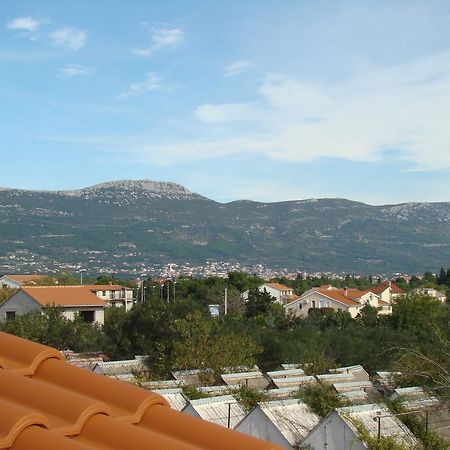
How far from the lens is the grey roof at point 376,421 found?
42.7 ft

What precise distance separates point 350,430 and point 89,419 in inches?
400

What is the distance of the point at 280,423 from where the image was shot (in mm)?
13609

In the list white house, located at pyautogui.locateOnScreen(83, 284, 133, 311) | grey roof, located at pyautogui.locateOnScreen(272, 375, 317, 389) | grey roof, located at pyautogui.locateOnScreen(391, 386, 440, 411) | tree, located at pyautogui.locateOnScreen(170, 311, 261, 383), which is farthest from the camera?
white house, located at pyautogui.locateOnScreen(83, 284, 133, 311)

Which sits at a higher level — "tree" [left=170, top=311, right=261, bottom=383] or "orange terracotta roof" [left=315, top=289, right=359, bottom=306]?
"tree" [left=170, top=311, right=261, bottom=383]

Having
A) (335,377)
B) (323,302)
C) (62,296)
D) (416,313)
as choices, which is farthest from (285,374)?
(323,302)

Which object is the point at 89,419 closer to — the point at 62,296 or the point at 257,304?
the point at 62,296

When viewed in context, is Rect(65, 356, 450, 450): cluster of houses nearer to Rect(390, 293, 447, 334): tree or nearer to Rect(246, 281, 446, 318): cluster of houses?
Rect(390, 293, 447, 334): tree

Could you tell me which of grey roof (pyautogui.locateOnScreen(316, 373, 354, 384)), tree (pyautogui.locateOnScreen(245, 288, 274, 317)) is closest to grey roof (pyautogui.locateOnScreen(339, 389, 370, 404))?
grey roof (pyautogui.locateOnScreen(316, 373, 354, 384))

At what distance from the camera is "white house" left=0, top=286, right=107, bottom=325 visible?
4738 cm

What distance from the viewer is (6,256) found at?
165 metres

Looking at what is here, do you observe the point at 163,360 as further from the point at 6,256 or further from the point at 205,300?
the point at 6,256

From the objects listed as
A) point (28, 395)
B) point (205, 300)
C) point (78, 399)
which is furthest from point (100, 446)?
point (205, 300)

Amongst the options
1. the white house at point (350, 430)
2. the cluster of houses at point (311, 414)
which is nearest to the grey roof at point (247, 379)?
the cluster of houses at point (311, 414)

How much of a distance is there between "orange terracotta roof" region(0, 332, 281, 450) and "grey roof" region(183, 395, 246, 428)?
10.4 meters
